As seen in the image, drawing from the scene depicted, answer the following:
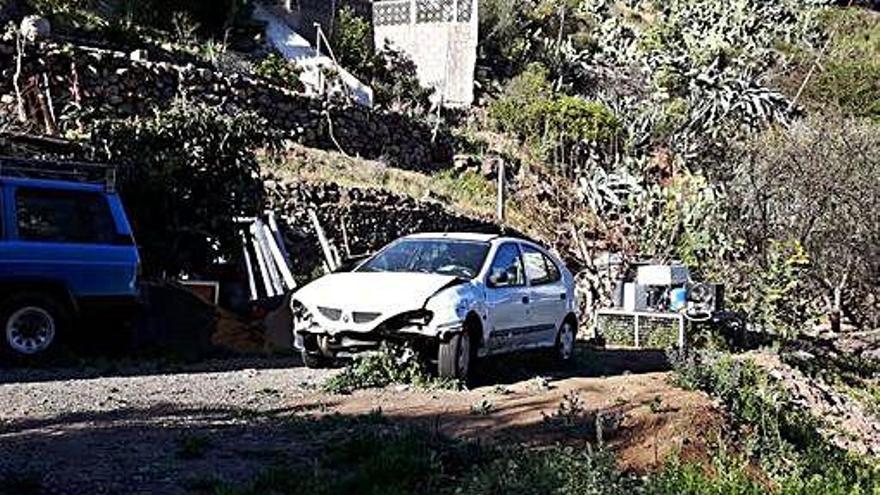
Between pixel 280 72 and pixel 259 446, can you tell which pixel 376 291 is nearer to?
pixel 259 446

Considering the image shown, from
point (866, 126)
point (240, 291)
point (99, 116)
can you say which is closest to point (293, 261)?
point (240, 291)

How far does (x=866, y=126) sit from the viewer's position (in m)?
23.2

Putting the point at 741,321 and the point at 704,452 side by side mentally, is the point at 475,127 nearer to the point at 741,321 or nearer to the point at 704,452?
the point at 741,321

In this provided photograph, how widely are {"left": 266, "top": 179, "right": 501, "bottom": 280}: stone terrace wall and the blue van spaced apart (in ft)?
19.4

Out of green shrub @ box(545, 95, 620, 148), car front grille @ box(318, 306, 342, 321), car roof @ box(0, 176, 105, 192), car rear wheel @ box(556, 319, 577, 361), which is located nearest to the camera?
car front grille @ box(318, 306, 342, 321)

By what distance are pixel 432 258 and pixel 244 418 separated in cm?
360

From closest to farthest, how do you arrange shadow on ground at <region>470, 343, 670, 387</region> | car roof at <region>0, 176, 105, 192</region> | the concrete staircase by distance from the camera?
car roof at <region>0, 176, 105, 192</region> < shadow on ground at <region>470, 343, 670, 387</region> < the concrete staircase

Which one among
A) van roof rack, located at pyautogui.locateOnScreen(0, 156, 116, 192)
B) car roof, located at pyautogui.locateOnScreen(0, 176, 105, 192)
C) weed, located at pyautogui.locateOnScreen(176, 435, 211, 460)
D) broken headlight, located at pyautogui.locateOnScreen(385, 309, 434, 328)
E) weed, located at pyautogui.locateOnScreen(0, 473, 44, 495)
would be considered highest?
van roof rack, located at pyautogui.locateOnScreen(0, 156, 116, 192)

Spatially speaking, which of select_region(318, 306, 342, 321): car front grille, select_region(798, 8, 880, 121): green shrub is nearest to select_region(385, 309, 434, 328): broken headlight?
select_region(318, 306, 342, 321): car front grille

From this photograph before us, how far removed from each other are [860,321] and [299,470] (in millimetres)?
17086

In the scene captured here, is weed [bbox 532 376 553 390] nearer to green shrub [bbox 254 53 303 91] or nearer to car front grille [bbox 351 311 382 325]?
car front grille [bbox 351 311 382 325]

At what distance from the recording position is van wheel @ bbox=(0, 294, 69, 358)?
36.3 feet

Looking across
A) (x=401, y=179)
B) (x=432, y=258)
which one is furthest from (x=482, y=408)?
(x=401, y=179)

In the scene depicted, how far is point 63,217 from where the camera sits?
38.3ft
